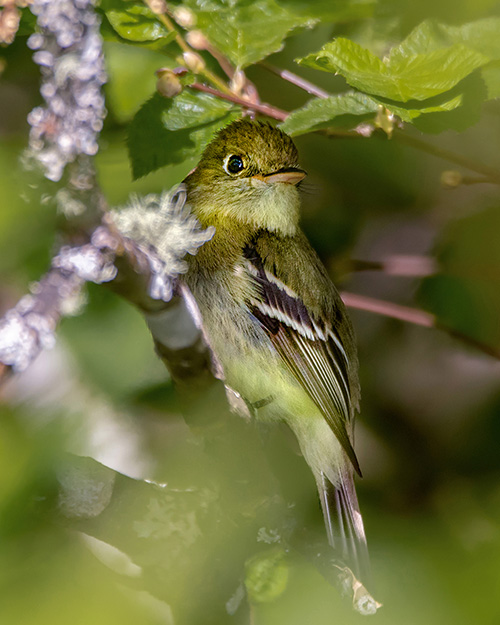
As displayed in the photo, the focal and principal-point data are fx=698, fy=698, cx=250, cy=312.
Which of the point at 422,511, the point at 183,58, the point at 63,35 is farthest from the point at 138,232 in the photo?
the point at 422,511

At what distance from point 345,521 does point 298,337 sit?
463 millimetres

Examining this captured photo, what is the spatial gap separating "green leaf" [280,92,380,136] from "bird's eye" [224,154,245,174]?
1.30ft

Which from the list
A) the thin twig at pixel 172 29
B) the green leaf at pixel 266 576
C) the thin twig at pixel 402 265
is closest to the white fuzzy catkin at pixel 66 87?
the thin twig at pixel 172 29

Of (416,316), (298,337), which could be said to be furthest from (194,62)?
(416,316)

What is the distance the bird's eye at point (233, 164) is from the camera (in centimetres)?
172

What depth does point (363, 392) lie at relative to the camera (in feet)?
7.27

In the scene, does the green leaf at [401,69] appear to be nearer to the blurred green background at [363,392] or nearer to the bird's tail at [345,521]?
the blurred green background at [363,392]

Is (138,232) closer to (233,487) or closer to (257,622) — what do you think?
(233,487)

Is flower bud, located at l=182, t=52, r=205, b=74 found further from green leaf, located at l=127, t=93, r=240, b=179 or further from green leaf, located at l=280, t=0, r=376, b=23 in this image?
green leaf, located at l=280, t=0, r=376, b=23

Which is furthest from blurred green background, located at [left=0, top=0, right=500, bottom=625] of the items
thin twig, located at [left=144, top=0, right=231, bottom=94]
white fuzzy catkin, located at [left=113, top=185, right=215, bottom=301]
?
thin twig, located at [left=144, top=0, right=231, bottom=94]

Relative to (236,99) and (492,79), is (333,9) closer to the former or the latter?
(236,99)

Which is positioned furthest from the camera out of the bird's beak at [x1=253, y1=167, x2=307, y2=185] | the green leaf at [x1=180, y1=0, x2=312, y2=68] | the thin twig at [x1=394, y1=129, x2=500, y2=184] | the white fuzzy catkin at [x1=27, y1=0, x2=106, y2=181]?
the bird's beak at [x1=253, y1=167, x2=307, y2=185]

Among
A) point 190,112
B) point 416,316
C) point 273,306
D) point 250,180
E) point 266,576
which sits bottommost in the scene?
point 266,576

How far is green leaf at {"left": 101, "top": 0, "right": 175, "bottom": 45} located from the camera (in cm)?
135
